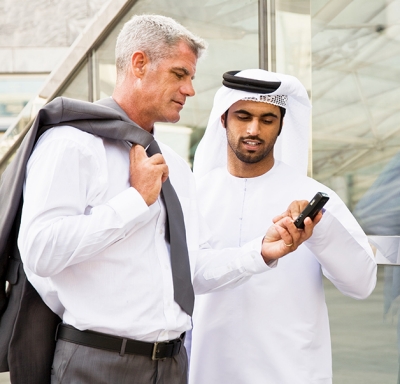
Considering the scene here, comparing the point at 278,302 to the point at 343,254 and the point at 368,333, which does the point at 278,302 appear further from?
the point at 368,333

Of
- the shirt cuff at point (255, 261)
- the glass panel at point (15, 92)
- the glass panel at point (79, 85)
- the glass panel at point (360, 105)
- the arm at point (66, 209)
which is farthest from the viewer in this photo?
the glass panel at point (15, 92)

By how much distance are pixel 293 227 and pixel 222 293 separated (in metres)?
0.53

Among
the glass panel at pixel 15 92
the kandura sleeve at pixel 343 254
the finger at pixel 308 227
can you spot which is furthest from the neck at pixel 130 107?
the glass panel at pixel 15 92

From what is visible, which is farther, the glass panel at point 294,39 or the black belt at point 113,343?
the glass panel at point 294,39

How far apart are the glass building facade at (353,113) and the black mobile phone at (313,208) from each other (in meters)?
1.50

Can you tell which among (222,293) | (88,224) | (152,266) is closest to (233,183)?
(222,293)

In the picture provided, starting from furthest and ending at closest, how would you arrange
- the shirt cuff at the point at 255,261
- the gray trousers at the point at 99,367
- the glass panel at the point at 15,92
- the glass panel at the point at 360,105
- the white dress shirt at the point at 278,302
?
1. the glass panel at the point at 15,92
2. the glass panel at the point at 360,105
3. the white dress shirt at the point at 278,302
4. the shirt cuff at the point at 255,261
5. the gray trousers at the point at 99,367

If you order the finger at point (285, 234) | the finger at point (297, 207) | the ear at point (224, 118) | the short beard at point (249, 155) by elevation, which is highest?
the ear at point (224, 118)

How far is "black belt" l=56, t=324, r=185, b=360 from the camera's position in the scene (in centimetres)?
215

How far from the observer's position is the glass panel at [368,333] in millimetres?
3852

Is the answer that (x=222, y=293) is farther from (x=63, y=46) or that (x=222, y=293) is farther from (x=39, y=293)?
(x=63, y=46)

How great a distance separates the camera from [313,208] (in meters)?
2.33

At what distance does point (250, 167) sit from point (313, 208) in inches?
24.0

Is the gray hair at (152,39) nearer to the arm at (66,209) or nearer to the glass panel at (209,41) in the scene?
the arm at (66,209)
